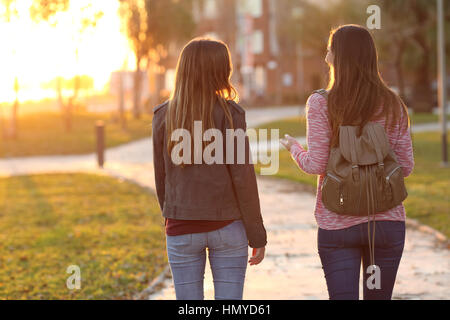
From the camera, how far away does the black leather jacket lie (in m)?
3.68

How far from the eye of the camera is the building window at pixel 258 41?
71.7 m

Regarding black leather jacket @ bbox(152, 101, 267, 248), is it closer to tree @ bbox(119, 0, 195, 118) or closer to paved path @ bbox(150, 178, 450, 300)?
paved path @ bbox(150, 178, 450, 300)

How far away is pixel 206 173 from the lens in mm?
3695

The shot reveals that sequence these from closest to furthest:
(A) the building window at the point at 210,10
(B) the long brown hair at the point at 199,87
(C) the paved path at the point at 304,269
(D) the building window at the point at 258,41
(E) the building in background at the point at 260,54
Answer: (B) the long brown hair at the point at 199,87, (C) the paved path at the point at 304,269, (E) the building in background at the point at 260,54, (A) the building window at the point at 210,10, (D) the building window at the point at 258,41

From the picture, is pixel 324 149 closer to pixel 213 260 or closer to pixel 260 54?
pixel 213 260

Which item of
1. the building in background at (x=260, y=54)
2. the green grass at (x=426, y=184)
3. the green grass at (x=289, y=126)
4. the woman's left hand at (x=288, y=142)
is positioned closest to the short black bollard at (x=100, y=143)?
the green grass at (x=426, y=184)

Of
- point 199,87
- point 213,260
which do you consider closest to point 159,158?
point 199,87

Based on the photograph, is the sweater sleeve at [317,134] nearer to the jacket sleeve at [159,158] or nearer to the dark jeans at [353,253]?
the dark jeans at [353,253]

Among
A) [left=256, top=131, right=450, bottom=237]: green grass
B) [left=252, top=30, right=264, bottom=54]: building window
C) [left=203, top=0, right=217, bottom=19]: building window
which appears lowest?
[left=256, top=131, right=450, bottom=237]: green grass

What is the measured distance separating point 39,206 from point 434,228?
23.5 ft

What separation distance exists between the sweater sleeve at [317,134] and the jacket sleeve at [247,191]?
11.3 inches

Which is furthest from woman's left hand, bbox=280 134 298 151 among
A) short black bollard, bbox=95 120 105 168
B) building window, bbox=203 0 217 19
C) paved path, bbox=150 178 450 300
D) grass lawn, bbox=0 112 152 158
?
building window, bbox=203 0 217 19

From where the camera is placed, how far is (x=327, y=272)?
386 centimetres

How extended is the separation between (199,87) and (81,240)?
7.14 meters
